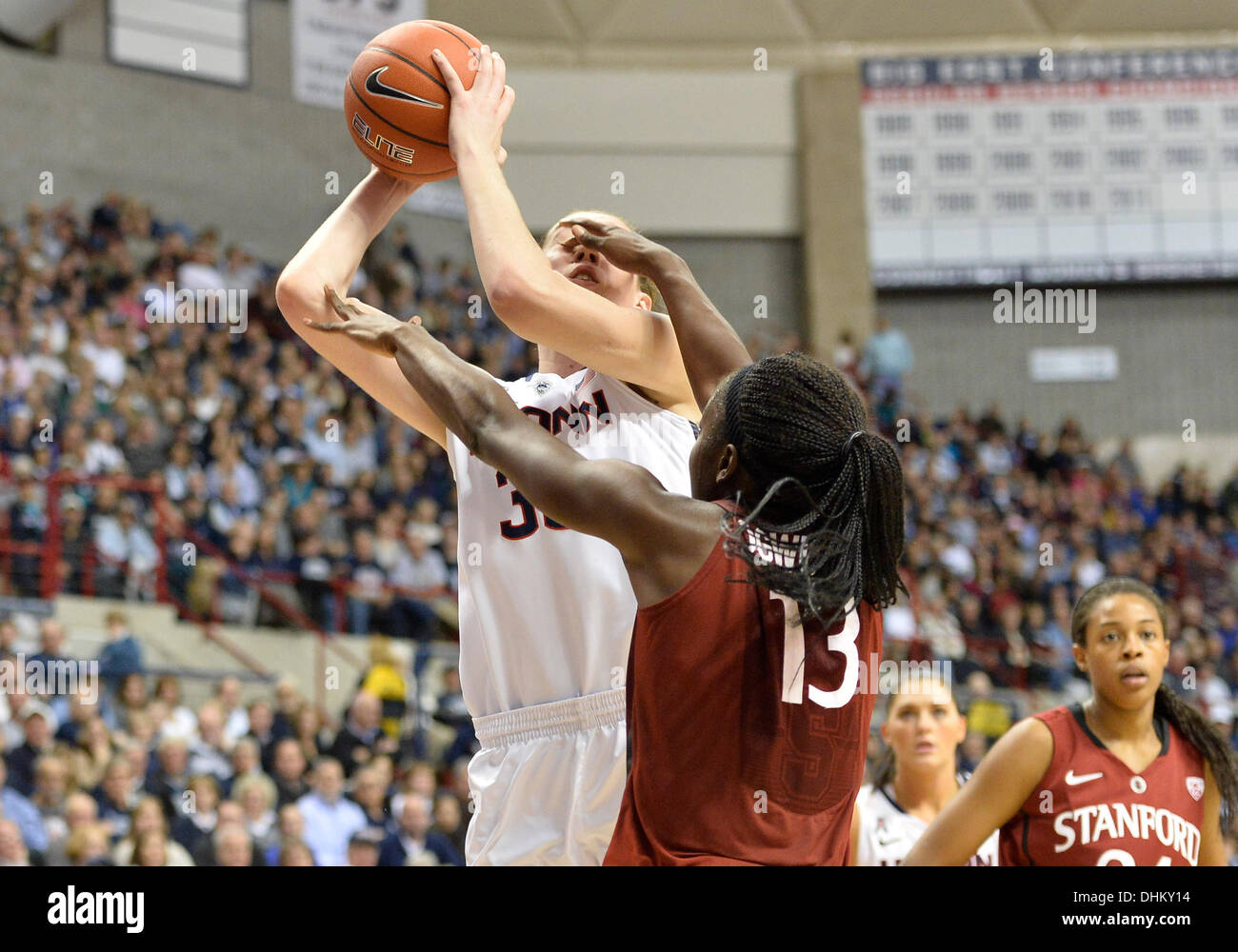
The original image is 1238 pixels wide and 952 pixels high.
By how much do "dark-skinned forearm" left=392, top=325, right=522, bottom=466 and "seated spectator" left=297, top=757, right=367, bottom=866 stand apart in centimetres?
575

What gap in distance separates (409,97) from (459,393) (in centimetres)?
99

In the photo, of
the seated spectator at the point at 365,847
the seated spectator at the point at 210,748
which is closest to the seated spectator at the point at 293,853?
the seated spectator at the point at 365,847

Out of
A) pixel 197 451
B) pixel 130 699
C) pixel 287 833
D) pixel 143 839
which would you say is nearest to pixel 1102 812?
pixel 143 839

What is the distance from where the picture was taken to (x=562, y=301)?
283cm

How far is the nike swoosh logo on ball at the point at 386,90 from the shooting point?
3.10 m

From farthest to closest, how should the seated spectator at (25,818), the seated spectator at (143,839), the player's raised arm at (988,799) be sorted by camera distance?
1. the seated spectator at (25,818)
2. the seated spectator at (143,839)
3. the player's raised arm at (988,799)

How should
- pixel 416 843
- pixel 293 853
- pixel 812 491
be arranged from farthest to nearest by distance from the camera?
pixel 416 843
pixel 293 853
pixel 812 491

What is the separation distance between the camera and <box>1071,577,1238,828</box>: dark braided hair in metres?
3.56

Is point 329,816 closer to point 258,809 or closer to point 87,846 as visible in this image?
point 258,809

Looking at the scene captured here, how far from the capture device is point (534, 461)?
2230mm

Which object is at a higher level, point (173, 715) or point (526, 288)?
point (526, 288)

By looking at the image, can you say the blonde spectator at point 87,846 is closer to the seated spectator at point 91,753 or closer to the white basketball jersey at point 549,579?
the seated spectator at point 91,753

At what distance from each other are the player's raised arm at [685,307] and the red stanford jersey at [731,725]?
0.73m
